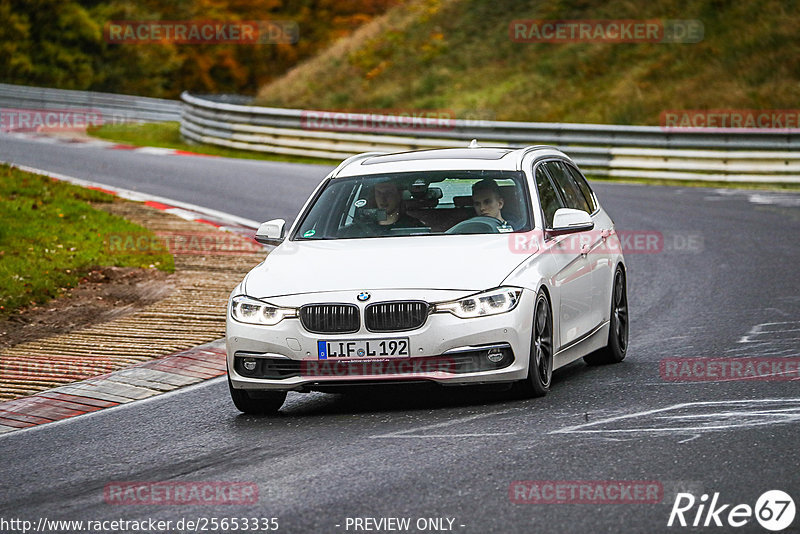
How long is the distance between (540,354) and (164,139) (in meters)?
28.4

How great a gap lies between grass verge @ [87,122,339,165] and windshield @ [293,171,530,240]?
19440 millimetres

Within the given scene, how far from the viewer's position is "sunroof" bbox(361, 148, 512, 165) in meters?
10.0

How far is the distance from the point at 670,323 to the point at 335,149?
59.5 ft

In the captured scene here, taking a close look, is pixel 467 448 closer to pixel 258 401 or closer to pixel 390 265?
pixel 390 265

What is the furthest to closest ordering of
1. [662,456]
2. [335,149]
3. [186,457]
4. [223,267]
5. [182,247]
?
[335,149], [182,247], [223,267], [186,457], [662,456]

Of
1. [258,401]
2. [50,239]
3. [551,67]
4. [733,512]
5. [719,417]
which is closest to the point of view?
[733,512]

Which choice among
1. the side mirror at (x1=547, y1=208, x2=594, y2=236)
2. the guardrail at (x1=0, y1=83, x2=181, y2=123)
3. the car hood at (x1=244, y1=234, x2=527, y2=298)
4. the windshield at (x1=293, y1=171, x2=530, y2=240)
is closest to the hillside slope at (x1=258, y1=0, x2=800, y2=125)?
the guardrail at (x1=0, y1=83, x2=181, y2=123)

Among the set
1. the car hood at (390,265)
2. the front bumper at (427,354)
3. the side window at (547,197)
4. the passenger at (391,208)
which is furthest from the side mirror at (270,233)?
the side window at (547,197)

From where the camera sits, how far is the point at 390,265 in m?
8.52

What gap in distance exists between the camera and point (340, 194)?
32.3ft

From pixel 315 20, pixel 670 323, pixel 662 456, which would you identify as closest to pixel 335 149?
pixel 670 323

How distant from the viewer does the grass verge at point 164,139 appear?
30.5 metres

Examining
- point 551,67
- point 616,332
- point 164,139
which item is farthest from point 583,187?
point 551,67

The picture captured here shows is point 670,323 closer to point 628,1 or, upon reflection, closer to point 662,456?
point 662,456
